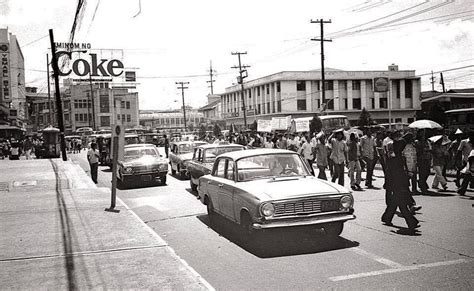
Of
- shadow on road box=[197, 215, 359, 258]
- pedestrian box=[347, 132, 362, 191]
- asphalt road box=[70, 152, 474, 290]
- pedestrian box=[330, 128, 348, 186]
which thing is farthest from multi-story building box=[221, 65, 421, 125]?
shadow on road box=[197, 215, 359, 258]

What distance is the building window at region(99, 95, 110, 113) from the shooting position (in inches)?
3656

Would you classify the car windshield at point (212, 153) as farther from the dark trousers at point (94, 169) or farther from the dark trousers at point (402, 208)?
the dark trousers at point (402, 208)

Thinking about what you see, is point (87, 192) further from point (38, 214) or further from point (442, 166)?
point (442, 166)

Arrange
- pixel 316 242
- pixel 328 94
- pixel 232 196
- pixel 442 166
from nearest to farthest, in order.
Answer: pixel 316 242
pixel 232 196
pixel 442 166
pixel 328 94

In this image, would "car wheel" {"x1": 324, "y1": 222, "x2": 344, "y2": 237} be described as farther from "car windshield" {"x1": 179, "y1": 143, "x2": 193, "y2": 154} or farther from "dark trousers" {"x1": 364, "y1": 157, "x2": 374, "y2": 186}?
"car windshield" {"x1": 179, "y1": 143, "x2": 193, "y2": 154}

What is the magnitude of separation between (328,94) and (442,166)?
5971 centimetres

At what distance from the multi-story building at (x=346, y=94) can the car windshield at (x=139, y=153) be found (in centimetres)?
5384

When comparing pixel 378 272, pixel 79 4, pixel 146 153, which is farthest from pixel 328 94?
pixel 378 272

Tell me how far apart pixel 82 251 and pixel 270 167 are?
11.5 feet

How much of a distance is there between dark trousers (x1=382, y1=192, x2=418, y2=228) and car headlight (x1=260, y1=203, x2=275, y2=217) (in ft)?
8.54

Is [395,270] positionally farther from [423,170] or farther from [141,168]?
[141,168]

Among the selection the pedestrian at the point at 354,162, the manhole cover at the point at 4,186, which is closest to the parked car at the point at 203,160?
the pedestrian at the point at 354,162

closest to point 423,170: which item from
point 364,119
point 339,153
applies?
point 339,153

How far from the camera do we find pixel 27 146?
34875mm
